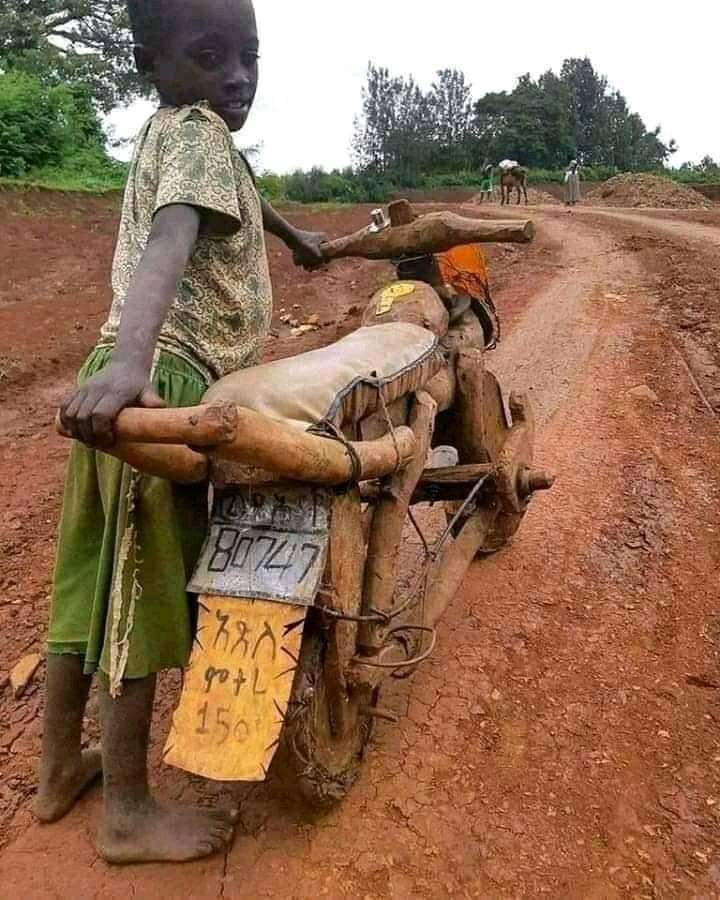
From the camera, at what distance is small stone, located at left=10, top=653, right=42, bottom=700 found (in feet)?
8.91

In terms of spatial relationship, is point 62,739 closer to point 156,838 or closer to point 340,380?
point 156,838

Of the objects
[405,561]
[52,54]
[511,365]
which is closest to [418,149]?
[52,54]

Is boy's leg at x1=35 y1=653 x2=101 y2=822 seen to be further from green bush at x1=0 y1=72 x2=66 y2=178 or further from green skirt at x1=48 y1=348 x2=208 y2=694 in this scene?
green bush at x1=0 y1=72 x2=66 y2=178

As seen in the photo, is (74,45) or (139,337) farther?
(74,45)

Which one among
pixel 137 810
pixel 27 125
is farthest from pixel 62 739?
pixel 27 125

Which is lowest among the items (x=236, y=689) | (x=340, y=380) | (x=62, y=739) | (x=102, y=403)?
(x=62, y=739)

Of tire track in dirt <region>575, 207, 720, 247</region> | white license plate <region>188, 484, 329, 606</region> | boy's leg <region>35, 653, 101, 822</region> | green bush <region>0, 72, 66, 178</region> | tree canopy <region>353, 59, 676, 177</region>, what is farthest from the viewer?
tree canopy <region>353, 59, 676, 177</region>

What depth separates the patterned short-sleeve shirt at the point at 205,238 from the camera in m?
1.77

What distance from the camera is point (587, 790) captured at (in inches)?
88.2

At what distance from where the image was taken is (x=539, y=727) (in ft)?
8.11

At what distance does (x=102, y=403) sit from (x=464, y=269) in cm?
191

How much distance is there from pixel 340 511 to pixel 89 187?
15.7 metres

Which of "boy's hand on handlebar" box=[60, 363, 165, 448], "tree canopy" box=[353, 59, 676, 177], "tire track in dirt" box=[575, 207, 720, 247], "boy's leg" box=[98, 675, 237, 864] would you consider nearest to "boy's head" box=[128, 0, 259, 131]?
"boy's hand on handlebar" box=[60, 363, 165, 448]

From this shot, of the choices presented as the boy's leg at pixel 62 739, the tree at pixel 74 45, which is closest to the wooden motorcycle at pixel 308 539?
the boy's leg at pixel 62 739
